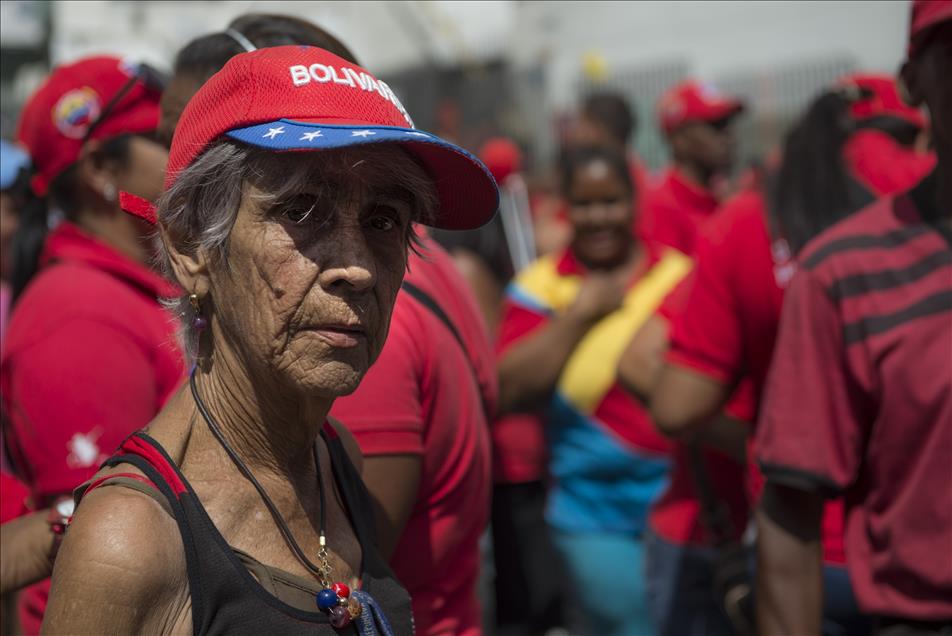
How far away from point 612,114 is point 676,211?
1.64 meters

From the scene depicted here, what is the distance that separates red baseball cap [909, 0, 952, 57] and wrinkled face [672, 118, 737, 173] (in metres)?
4.91

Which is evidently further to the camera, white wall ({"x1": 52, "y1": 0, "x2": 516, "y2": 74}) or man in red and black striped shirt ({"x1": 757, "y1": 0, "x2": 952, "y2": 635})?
white wall ({"x1": 52, "y1": 0, "x2": 516, "y2": 74})

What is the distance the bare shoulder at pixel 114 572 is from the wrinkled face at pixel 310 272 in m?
0.31

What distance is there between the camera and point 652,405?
3.57m

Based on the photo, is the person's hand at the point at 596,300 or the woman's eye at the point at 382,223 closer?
the woman's eye at the point at 382,223

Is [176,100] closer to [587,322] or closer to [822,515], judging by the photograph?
[822,515]

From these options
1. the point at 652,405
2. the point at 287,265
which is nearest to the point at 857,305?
the point at 652,405

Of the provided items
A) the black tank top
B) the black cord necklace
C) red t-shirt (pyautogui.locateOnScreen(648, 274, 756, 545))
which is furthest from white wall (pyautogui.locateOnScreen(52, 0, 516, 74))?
the black tank top

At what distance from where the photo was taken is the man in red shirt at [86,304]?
103 inches

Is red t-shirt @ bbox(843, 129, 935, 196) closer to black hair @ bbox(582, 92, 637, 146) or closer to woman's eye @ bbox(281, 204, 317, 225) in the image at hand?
woman's eye @ bbox(281, 204, 317, 225)

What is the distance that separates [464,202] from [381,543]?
68 cm

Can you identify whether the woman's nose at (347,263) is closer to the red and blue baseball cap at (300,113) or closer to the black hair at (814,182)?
the red and blue baseball cap at (300,113)

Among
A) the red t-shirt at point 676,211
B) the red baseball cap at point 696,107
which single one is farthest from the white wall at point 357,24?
the red t-shirt at point 676,211

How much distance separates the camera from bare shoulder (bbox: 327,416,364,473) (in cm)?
219
